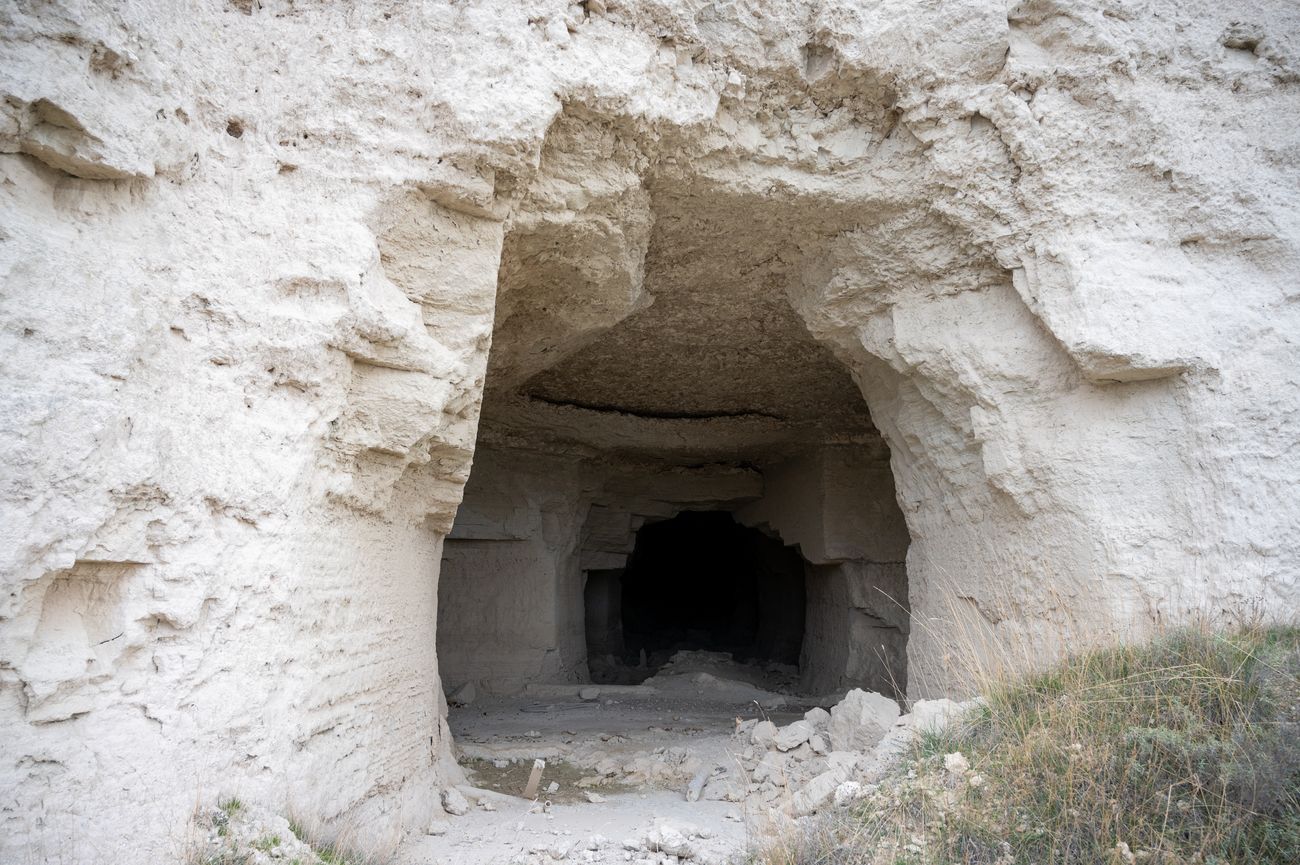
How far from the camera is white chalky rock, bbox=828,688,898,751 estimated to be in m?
4.43

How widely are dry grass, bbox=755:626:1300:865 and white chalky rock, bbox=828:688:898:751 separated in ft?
3.94

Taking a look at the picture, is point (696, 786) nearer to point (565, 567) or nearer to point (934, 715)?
point (934, 715)

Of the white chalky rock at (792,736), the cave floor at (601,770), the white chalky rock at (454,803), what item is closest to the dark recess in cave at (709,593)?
the cave floor at (601,770)

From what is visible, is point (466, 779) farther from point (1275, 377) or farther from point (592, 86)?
point (1275, 377)

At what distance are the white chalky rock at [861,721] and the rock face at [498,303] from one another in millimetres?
436

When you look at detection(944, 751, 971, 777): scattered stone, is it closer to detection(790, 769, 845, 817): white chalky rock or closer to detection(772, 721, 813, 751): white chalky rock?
detection(790, 769, 845, 817): white chalky rock

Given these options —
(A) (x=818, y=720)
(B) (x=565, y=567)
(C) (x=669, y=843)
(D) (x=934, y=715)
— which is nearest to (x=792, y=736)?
(A) (x=818, y=720)

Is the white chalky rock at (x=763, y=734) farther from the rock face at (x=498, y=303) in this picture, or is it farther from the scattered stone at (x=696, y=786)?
the rock face at (x=498, y=303)

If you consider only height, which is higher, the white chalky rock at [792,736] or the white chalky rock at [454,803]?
the white chalky rock at [792,736]

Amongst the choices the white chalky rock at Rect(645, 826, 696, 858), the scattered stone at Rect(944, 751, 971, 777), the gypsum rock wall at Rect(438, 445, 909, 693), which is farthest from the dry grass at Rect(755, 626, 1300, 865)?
the gypsum rock wall at Rect(438, 445, 909, 693)

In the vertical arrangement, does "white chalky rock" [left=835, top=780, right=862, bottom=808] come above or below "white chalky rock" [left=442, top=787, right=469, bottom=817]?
above

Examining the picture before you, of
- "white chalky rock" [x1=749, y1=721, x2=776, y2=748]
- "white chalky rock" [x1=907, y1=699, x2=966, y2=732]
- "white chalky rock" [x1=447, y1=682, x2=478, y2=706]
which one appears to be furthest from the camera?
"white chalky rock" [x1=447, y1=682, x2=478, y2=706]

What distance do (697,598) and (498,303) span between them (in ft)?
38.5

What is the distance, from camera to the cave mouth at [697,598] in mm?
10977
